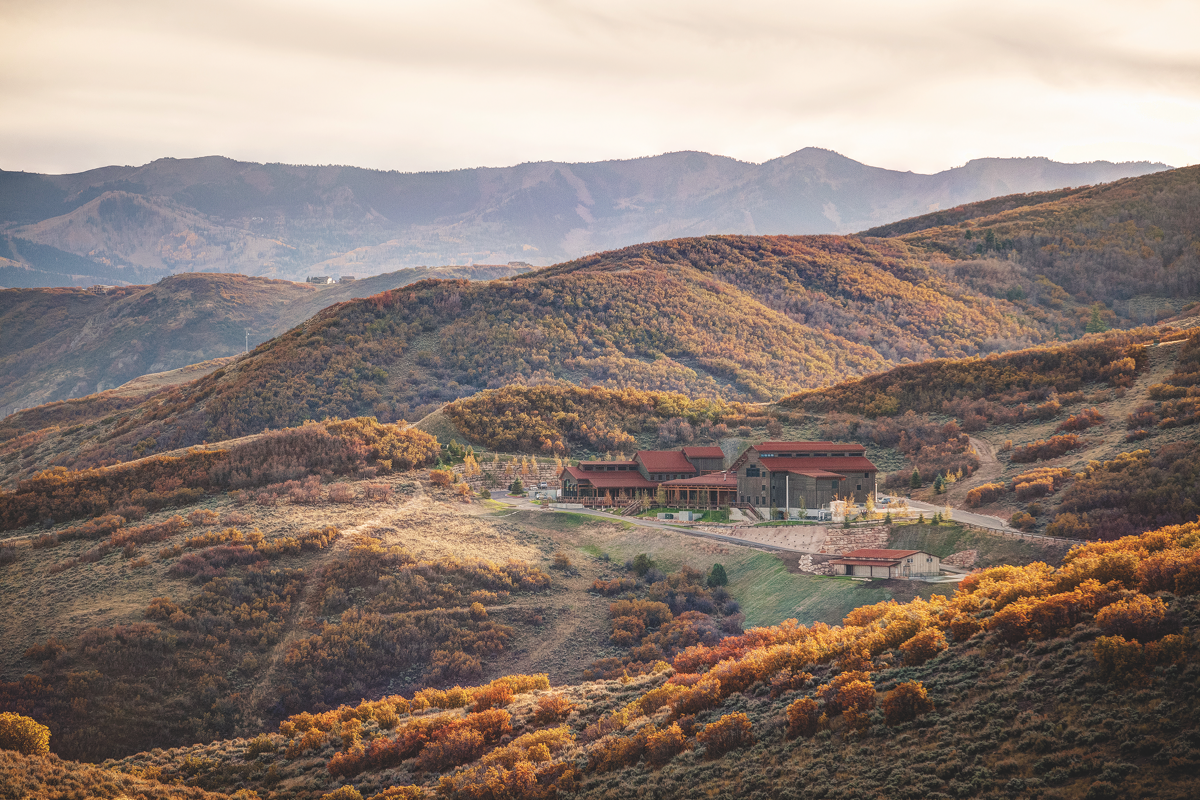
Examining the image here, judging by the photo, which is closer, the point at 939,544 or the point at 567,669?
the point at 567,669

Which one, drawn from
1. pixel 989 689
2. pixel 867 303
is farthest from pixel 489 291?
pixel 989 689

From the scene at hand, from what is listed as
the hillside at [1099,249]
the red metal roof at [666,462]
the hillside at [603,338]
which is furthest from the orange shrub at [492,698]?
the hillside at [1099,249]

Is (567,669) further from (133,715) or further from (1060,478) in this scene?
(1060,478)

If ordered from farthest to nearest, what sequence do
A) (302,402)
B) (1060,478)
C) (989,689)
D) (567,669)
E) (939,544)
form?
(302,402)
(1060,478)
(939,544)
(567,669)
(989,689)

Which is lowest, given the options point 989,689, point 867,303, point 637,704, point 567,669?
point 567,669

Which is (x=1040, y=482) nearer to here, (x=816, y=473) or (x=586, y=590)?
(x=816, y=473)

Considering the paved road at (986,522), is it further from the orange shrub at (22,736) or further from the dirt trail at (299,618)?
the orange shrub at (22,736)

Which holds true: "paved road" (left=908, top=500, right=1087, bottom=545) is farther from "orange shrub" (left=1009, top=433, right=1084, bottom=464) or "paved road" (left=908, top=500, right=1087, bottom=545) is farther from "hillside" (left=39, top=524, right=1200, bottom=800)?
"hillside" (left=39, top=524, right=1200, bottom=800)

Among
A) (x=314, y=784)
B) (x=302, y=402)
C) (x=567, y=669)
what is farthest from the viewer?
(x=302, y=402)
